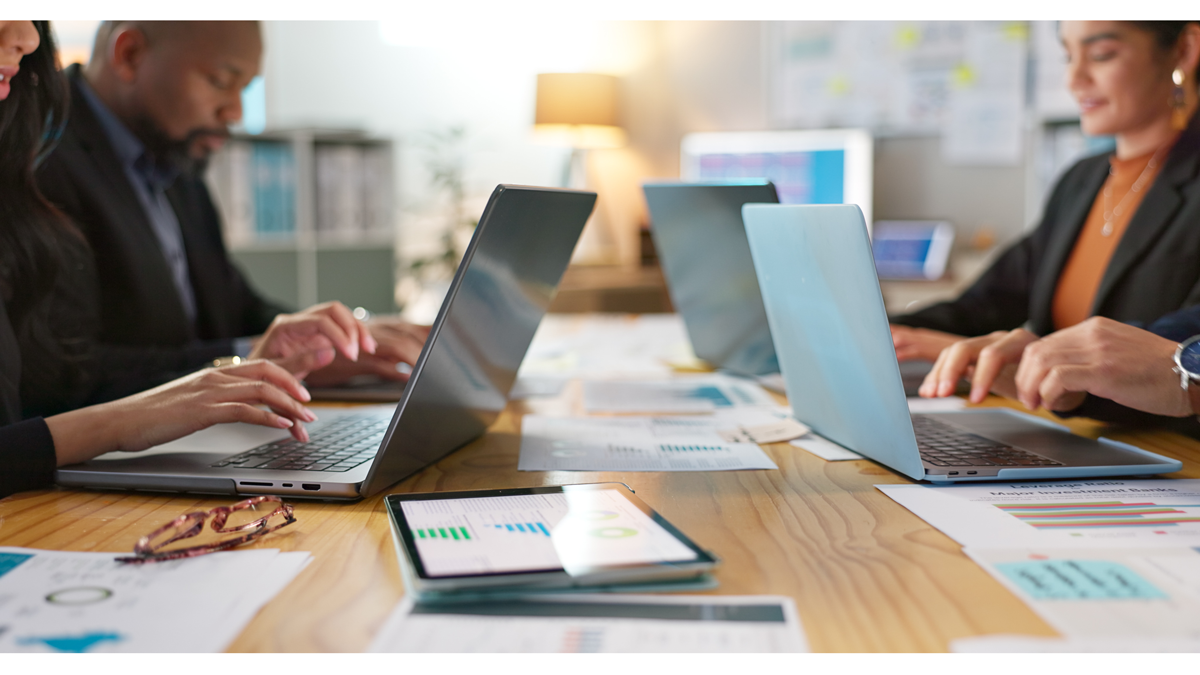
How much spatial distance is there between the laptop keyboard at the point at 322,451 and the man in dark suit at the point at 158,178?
1.12 feet

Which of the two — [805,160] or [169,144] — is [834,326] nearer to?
[169,144]

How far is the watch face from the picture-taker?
2.77ft

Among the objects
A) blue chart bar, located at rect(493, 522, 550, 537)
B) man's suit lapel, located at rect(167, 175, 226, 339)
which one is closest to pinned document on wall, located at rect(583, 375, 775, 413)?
blue chart bar, located at rect(493, 522, 550, 537)

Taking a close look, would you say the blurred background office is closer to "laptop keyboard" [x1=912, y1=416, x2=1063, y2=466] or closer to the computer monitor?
the computer monitor

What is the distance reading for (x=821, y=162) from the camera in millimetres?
3703

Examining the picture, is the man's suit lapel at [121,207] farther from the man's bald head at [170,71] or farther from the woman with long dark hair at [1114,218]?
the woman with long dark hair at [1114,218]

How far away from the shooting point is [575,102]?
376 centimetres

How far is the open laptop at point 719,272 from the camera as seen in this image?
1.28 meters

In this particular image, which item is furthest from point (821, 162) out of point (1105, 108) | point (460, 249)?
point (1105, 108)

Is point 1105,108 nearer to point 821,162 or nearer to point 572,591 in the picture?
point 572,591

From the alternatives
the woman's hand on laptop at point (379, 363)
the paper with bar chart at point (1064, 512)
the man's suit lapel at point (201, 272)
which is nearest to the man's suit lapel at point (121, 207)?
the man's suit lapel at point (201, 272)

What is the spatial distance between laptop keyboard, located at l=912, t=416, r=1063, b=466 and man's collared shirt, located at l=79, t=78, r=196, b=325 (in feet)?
4.29

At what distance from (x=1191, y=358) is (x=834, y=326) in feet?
1.14

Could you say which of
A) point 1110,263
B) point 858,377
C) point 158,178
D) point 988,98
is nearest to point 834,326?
point 858,377
